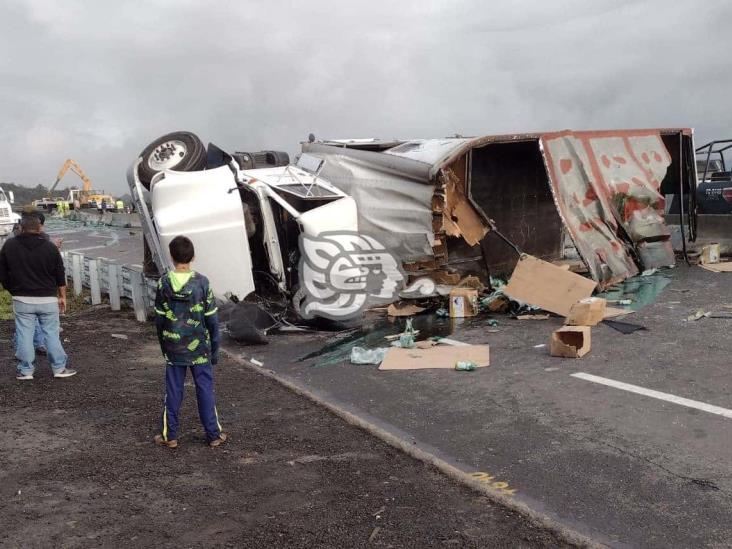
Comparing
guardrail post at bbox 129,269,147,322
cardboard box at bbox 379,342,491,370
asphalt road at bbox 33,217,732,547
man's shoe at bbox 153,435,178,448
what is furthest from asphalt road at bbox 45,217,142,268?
man's shoe at bbox 153,435,178,448

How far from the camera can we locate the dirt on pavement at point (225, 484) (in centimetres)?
336

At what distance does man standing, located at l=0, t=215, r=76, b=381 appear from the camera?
6398 mm

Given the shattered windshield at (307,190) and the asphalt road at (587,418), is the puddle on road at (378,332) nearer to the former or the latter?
the asphalt road at (587,418)

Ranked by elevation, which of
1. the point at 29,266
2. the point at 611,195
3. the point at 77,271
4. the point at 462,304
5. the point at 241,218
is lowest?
the point at 462,304

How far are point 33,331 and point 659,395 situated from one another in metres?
5.72

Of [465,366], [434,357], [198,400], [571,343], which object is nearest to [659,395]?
[571,343]

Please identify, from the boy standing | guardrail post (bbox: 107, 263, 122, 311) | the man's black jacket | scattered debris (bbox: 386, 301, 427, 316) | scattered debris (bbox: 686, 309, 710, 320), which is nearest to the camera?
the boy standing

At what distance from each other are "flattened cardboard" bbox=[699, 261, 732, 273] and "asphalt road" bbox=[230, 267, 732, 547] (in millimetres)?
3915

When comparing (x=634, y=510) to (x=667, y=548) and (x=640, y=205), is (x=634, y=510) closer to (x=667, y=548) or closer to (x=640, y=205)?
(x=667, y=548)

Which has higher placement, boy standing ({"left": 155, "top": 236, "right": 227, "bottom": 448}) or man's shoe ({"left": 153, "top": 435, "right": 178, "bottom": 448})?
boy standing ({"left": 155, "top": 236, "right": 227, "bottom": 448})

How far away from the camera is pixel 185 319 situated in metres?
4.65

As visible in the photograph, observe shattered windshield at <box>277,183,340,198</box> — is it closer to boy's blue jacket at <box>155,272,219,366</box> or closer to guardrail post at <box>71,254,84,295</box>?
boy's blue jacket at <box>155,272,219,366</box>

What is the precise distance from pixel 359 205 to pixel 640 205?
5.10 metres

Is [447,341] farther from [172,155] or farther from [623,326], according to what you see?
[172,155]
